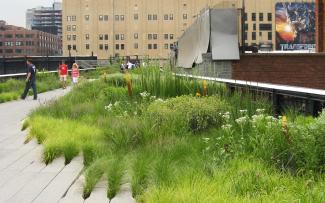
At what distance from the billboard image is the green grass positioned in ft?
411

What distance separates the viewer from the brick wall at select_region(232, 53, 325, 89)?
18.2m

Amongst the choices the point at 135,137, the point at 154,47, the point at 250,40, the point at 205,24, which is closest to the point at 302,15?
the point at 250,40

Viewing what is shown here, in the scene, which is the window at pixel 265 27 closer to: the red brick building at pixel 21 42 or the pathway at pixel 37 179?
the red brick building at pixel 21 42

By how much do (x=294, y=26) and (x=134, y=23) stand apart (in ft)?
130

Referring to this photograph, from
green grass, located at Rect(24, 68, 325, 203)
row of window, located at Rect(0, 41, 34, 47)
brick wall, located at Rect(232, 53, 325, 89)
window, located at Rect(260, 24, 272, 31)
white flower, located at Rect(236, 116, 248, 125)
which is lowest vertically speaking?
green grass, located at Rect(24, 68, 325, 203)

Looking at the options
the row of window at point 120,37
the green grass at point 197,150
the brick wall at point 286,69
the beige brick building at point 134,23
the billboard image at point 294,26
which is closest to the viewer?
the green grass at point 197,150

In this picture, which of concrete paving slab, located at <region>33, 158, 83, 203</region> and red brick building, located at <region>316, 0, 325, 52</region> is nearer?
concrete paving slab, located at <region>33, 158, 83, 203</region>

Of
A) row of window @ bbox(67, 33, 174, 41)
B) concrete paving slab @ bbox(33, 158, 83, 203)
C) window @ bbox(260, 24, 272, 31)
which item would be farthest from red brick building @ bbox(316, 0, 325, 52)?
row of window @ bbox(67, 33, 174, 41)

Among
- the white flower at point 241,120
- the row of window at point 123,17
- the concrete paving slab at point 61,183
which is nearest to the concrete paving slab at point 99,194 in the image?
the concrete paving slab at point 61,183

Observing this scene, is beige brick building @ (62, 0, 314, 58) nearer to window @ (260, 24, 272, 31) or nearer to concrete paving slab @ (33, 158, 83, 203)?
window @ (260, 24, 272, 31)

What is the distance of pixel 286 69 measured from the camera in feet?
61.0

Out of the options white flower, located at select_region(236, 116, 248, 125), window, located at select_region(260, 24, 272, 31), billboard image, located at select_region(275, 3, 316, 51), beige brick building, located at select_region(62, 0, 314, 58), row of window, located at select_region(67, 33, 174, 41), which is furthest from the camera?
row of window, located at select_region(67, 33, 174, 41)

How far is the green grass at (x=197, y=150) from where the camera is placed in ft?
17.1

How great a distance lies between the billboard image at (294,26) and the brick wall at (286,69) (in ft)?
378
